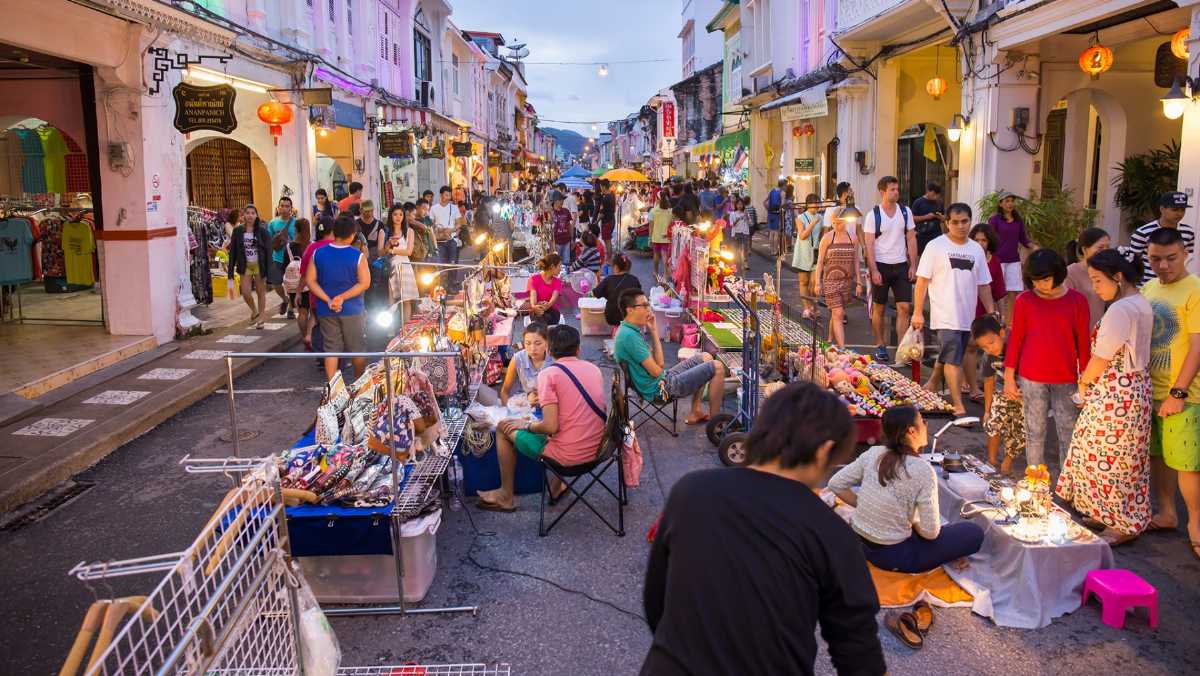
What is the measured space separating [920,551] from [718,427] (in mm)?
2846

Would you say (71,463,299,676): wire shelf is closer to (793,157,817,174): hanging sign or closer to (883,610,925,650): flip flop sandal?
(883,610,925,650): flip flop sandal

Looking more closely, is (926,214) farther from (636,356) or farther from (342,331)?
(342,331)

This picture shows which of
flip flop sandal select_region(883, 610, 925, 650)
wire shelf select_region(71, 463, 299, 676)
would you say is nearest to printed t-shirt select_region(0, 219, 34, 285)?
wire shelf select_region(71, 463, 299, 676)

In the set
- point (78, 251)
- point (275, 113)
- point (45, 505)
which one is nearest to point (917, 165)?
point (275, 113)

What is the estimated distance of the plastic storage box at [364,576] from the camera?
15.9 ft

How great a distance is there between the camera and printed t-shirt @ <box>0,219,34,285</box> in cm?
1219

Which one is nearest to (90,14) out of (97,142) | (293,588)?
(97,142)

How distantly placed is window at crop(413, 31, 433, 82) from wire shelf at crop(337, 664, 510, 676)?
25.2 metres

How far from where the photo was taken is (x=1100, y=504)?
5426 millimetres

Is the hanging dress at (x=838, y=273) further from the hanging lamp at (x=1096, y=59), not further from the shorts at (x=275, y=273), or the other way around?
the shorts at (x=275, y=273)

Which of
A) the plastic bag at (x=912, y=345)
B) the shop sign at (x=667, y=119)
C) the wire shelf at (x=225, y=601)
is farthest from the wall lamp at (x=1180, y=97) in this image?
the shop sign at (x=667, y=119)

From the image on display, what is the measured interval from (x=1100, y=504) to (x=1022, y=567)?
1191 mm

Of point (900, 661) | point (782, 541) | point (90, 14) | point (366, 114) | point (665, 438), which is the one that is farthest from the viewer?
point (366, 114)

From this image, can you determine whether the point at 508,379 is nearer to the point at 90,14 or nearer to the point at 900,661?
the point at 900,661
